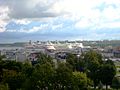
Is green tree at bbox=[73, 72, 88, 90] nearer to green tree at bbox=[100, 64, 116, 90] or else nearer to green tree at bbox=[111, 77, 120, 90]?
green tree at bbox=[111, 77, 120, 90]

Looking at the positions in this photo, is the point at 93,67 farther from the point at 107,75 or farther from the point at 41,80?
the point at 41,80

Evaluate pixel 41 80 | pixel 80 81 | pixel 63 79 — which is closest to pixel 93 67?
pixel 80 81

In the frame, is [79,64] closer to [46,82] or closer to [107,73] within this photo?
[107,73]

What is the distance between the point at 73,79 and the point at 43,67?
165 inches

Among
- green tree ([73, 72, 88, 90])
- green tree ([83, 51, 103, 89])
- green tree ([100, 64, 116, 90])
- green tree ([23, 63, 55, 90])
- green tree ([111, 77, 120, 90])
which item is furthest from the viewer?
green tree ([83, 51, 103, 89])

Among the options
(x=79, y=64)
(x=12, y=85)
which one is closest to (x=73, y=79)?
(x=12, y=85)

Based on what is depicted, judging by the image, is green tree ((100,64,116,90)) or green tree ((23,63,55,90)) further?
→ green tree ((100,64,116,90))

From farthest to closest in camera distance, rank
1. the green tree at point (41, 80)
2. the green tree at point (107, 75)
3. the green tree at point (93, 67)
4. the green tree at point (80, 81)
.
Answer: the green tree at point (93, 67), the green tree at point (107, 75), the green tree at point (80, 81), the green tree at point (41, 80)

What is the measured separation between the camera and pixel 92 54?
8419 centimetres

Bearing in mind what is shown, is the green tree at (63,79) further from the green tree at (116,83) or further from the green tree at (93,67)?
the green tree at (93,67)

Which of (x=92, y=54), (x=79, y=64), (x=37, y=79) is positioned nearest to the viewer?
(x=37, y=79)

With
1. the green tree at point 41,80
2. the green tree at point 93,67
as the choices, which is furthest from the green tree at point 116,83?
the green tree at point 41,80

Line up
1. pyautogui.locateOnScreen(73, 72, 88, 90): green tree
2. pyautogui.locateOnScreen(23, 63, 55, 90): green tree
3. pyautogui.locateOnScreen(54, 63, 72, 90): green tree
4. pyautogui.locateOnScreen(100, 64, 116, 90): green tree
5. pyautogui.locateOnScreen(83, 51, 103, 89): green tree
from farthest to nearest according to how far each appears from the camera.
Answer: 1. pyautogui.locateOnScreen(83, 51, 103, 89): green tree
2. pyautogui.locateOnScreen(100, 64, 116, 90): green tree
3. pyautogui.locateOnScreen(73, 72, 88, 90): green tree
4. pyautogui.locateOnScreen(54, 63, 72, 90): green tree
5. pyautogui.locateOnScreen(23, 63, 55, 90): green tree

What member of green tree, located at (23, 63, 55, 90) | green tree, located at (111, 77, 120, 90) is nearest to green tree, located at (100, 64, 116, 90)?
green tree, located at (111, 77, 120, 90)
